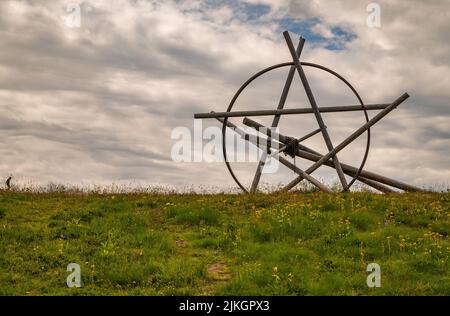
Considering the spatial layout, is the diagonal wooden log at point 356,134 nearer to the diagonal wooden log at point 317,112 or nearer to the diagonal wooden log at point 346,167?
the diagonal wooden log at point 317,112

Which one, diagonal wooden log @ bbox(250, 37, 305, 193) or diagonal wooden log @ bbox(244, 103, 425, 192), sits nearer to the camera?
diagonal wooden log @ bbox(250, 37, 305, 193)

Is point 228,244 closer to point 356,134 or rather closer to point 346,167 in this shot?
point 356,134

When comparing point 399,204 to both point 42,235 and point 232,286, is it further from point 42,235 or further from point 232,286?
point 42,235

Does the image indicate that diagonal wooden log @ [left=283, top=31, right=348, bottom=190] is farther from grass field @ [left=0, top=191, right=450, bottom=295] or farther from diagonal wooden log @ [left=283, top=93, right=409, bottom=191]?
grass field @ [left=0, top=191, right=450, bottom=295]

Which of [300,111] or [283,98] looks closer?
[300,111]

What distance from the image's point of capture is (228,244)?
12.4 meters

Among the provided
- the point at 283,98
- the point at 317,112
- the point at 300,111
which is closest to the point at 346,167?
the point at 317,112

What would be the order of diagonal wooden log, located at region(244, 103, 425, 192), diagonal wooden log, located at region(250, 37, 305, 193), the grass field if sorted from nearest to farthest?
the grass field < diagonal wooden log, located at region(250, 37, 305, 193) < diagonal wooden log, located at region(244, 103, 425, 192)

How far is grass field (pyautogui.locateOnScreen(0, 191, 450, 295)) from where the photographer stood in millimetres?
10078

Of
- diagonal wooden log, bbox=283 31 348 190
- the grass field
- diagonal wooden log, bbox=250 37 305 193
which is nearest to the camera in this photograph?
the grass field

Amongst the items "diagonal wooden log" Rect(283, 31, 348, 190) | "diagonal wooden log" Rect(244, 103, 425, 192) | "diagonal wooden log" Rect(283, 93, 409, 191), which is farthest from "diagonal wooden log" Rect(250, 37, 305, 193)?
"diagonal wooden log" Rect(283, 93, 409, 191)

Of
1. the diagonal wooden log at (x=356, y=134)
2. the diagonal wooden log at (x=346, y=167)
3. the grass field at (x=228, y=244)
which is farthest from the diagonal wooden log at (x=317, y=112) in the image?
the grass field at (x=228, y=244)
